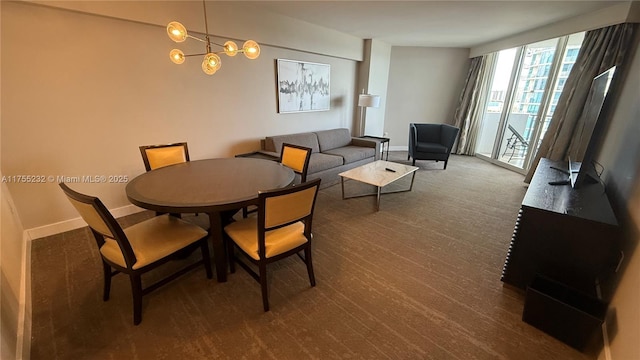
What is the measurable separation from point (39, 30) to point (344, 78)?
4315mm

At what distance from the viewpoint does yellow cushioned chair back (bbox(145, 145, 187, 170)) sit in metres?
2.46

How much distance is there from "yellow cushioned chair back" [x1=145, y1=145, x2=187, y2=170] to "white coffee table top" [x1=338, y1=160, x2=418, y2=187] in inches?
75.9

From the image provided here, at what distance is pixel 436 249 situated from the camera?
2465 mm

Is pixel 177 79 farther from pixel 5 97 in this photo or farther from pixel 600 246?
pixel 600 246

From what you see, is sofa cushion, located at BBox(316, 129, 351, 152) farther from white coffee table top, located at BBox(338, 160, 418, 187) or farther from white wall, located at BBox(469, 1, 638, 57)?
white wall, located at BBox(469, 1, 638, 57)

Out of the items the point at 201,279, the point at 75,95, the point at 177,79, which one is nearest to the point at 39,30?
the point at 75,95

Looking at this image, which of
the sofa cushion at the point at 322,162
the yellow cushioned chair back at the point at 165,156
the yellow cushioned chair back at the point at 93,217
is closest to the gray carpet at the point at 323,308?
the yellow cushioned chair back at the point at 93,217

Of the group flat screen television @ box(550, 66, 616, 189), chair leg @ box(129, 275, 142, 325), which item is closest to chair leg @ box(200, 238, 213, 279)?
chair leg @ box(129, 275, 142, 325)

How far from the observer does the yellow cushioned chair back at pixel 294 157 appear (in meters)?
2.63

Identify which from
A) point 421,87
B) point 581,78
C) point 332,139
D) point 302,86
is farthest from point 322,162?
point 421,87

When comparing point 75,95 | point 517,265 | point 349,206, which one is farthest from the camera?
point 349,206

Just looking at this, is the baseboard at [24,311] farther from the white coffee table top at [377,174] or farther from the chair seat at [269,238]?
the white coffee table top at [377,174]

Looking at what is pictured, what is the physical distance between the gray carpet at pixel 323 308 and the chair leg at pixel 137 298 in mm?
50

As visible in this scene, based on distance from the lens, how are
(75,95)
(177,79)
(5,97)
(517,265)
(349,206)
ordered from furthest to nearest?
(349,206) → (177,79) → (75,95) → (5,97) → (517,265)
